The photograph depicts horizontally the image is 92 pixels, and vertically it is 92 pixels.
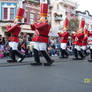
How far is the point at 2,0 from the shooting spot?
109 feet

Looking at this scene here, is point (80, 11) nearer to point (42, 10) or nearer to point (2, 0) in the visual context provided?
point (2, 0)

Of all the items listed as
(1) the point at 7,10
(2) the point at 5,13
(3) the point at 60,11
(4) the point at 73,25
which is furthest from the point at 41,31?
(3) the point at 60,11

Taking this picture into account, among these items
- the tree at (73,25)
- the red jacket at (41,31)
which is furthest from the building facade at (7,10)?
the red jacket at (41,31)

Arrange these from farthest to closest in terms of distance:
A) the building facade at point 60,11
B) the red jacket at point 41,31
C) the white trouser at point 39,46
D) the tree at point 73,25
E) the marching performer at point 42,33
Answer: the building facade at point 60,11 < the tree at point 73,25 < the white trouser at point 39,46 < the marching performer at point 42,33 < the red jacket at point 41,31

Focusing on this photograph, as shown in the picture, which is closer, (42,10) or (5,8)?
(42,10)

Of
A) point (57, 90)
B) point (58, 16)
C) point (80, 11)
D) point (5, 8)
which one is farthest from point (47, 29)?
point (80, 11)

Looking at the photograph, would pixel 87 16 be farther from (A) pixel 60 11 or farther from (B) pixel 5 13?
(B) pixel 5 13

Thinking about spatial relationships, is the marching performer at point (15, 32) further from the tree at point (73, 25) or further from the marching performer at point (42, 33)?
the tree at point (73, 25)

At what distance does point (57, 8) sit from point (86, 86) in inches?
1612

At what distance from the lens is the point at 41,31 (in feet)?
29.7

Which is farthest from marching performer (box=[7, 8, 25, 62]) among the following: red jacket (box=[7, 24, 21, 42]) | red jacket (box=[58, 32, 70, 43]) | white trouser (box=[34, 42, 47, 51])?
red jacket (box=[58, 32, 70, 43])

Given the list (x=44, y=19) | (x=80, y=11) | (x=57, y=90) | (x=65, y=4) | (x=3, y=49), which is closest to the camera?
(x=57, y=90)

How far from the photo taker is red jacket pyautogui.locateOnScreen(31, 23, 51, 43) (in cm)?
880

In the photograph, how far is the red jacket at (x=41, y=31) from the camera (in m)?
8.80
